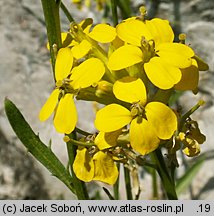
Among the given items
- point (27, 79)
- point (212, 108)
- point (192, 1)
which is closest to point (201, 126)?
point (212, 108)

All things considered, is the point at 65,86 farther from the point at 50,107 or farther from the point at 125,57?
the point at 125,57

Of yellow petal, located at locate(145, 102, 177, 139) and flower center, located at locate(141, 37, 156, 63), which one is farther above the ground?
flower center, located at locate(141, 37, 156, 63)

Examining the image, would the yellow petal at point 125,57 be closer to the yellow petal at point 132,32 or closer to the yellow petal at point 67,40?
the yellow petal at point 132,32

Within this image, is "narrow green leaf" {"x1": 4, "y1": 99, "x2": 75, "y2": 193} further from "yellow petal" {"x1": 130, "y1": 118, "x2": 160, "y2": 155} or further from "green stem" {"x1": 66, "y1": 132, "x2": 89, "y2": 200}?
"yellow petal" {"x1": 130, "y1": 118, "x2": 160, "y2": 155}

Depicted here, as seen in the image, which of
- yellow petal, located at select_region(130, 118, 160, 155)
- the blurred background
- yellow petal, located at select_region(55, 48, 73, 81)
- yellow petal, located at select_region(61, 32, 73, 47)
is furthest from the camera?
the blurred background

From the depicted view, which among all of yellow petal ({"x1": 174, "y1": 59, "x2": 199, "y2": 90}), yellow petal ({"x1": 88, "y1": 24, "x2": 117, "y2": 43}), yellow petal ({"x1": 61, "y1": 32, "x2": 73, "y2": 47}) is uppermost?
yellow petal ({"x1": 88, "y1": 24, "x2": 117, "y2": 43})

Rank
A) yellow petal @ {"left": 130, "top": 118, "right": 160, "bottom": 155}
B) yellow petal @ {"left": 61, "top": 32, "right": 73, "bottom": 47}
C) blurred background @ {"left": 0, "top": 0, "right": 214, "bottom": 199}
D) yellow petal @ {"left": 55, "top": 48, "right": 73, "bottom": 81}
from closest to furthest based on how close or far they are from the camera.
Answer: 1. yellow petal @ {"left": 130, "top": 118, "right": 160, "bottom": 155}
2. yellow petal @ {"left": 55, "top": 48, "right": 73, "bottom": 81}
3. yellow petal @ {"left": 61, "top": 32, "right": 73, "bottom": 47}
4. blurred background @ {"left": 0, "top": 0, "right": 214, "bottom": 199}

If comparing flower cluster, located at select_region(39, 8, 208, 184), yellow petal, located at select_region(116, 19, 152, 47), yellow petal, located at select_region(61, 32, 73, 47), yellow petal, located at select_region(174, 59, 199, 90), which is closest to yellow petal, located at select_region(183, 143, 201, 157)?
flower cluster, located at select_region(39, 8, 208, 184)
